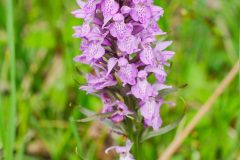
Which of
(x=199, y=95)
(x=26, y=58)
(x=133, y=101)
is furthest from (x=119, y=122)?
(x=26, y=58)

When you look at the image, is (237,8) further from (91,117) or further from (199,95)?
(91,117)

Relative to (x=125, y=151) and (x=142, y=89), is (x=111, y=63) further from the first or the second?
(x=125, y=151)

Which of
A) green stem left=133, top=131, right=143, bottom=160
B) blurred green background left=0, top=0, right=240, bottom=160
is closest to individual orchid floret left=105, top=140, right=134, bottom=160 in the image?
green stem left=133, top=131, right=143, bottom=160

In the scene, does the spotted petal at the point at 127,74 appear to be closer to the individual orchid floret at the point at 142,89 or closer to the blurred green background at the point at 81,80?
the individual orchid floret at the point at 142,89

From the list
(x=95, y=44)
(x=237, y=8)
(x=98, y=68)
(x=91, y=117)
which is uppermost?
(x=95, y=44)

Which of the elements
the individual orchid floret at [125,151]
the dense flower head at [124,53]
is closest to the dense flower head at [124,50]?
the dense flower head at [124,53]

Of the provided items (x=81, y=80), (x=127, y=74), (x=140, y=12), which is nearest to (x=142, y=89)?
(x=127, y=74)
